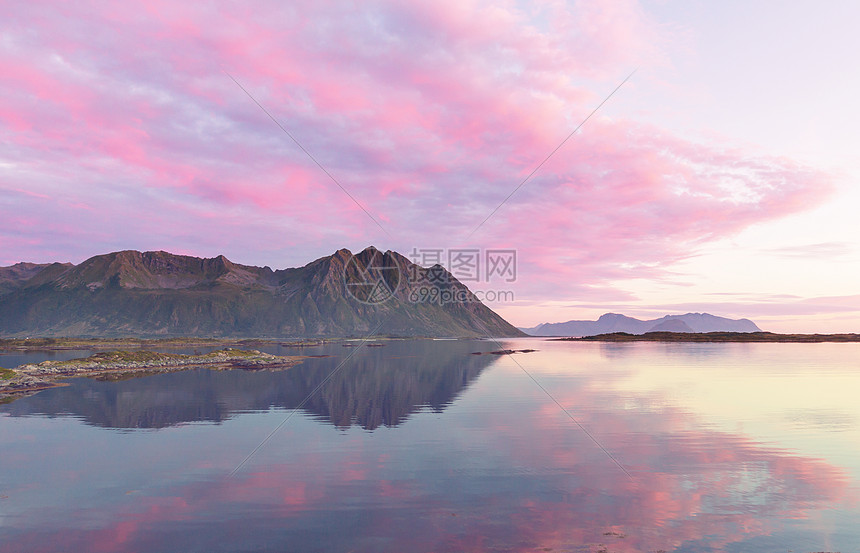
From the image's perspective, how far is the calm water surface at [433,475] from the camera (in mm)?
14898

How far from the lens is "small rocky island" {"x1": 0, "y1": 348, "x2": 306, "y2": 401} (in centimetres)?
5728

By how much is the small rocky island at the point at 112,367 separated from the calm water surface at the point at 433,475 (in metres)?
18.0

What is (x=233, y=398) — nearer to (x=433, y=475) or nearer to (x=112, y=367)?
(x=433, y=475)

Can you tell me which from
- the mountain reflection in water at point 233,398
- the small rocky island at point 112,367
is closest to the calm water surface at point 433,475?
the mountain reflection in water at point 233,398

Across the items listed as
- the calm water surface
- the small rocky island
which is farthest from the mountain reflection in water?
the small rocky island

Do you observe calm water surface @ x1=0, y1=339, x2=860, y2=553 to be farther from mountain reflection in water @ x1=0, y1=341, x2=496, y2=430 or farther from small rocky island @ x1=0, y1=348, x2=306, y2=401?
small rocky island @ x1=0, y1=348, x2=306, y2=401

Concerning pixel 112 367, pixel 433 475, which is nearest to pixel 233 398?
pixel 433 475

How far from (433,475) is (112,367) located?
271 ft

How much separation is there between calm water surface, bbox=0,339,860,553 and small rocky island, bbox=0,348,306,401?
17961mm

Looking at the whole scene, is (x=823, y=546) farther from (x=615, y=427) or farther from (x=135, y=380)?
(x=135, y=380)

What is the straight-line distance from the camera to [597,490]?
19000mm

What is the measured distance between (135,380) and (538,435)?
190 feet

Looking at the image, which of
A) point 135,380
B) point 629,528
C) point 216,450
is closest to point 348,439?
point 216,450

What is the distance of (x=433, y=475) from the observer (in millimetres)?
21344
